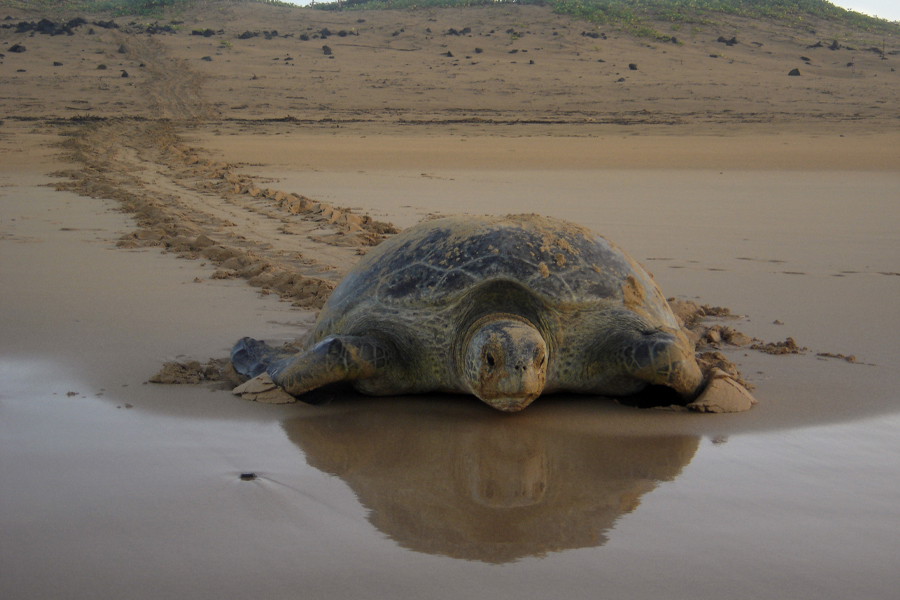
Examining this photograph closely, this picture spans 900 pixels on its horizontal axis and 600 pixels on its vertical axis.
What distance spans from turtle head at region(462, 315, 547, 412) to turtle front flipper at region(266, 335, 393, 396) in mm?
383

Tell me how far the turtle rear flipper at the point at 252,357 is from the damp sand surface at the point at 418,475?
0.55 ft

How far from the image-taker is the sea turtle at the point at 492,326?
275 cm

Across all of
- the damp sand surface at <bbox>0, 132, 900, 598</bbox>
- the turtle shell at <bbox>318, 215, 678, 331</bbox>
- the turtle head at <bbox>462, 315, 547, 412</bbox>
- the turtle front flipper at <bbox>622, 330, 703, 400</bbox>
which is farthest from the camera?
the turtle shell at <bbox>318, 215, 678, 331</bbox>

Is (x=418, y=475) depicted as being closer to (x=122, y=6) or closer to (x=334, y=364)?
(x=334, y=364)

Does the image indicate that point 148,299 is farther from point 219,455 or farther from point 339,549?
point 339,549

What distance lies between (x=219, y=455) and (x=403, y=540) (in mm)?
806

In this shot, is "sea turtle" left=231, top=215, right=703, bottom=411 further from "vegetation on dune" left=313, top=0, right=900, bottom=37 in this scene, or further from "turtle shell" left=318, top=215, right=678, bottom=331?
"vegetation on dune" left=313, top=0, right=900, bottom=37

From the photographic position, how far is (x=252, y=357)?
321cm

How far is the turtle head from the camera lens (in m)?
2.52

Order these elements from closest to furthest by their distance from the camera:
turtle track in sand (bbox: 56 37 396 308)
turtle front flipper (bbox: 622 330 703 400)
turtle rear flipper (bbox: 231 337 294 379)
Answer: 1. turtle front flipper (bbox: 622 330 703 400)
2. turtle rear flipper (bbox: 231 337 294 379)
3. turtle track in sand (bbox: 56 37 396 308)

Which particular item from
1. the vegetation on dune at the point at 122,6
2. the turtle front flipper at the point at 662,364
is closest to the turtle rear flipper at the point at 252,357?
the turtle front flipper at the point at 662,364

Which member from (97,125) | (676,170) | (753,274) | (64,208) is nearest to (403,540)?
(753,274)

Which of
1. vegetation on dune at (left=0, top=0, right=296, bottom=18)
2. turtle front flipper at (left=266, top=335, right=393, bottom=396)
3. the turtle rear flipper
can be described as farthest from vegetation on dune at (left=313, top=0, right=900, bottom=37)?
turtle front flipper at (left=266, top=335, right=393, bottom=396)

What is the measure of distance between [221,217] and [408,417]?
17.4 feet
